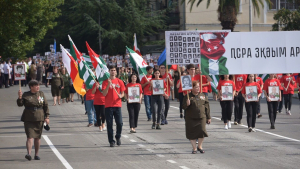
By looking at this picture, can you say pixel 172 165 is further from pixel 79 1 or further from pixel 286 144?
pixel 79 1

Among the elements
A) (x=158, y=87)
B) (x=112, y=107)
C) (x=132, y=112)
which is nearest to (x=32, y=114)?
(x=112, y=107)

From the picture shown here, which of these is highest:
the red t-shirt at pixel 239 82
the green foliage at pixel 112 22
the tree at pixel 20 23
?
the green foliage at pixel 112 22

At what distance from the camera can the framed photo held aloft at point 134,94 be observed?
14.9 meters

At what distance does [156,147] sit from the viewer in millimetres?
12430

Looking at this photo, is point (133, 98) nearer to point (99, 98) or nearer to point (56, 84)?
point (99, 98)

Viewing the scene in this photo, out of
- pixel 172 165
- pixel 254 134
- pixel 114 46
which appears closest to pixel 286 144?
pixel 254 134

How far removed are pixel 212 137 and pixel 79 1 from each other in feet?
130

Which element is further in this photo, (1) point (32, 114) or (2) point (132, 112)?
(2) point (132, 112)

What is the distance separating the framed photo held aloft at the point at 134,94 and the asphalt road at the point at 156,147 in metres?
0.94

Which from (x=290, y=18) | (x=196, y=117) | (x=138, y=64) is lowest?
(x=196, y=117)

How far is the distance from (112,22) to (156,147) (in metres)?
41.2

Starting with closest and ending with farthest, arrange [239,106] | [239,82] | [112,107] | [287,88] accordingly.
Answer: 1. [112,107]
2. [239,106]
3. [239,82]
4. [287,88]

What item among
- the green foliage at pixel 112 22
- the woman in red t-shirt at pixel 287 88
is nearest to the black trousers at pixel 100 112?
the woman in red t-shirt at pixel 287 88

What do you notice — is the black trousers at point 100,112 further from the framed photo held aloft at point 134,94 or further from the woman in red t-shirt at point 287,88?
the woman in red t-shirt at point 287,88
